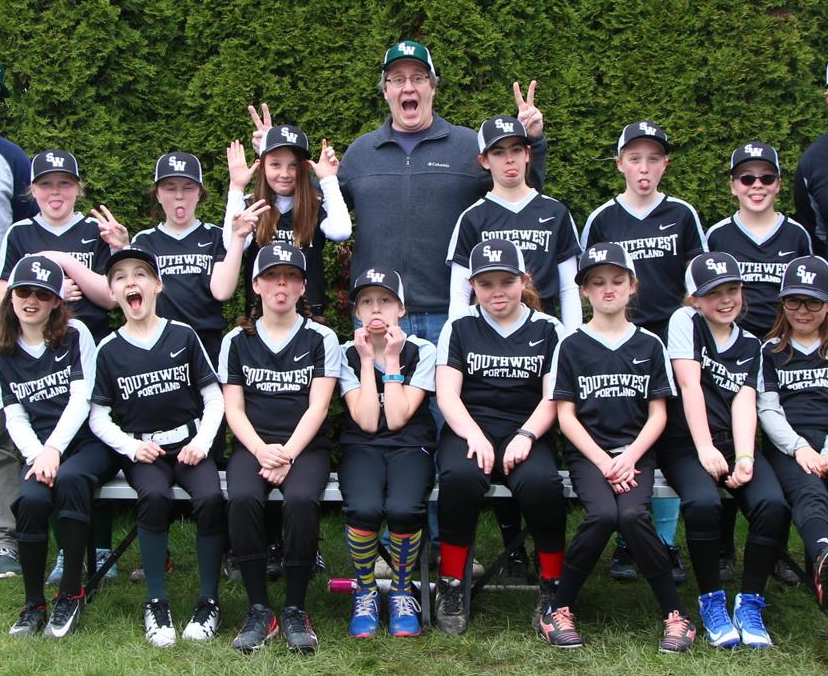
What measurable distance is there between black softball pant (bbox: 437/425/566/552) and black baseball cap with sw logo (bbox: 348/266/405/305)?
30.8 inches

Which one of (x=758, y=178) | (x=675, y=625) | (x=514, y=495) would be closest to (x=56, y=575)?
(x=514, y=495)

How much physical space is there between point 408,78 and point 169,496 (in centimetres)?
235

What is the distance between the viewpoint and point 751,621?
13.6 ft

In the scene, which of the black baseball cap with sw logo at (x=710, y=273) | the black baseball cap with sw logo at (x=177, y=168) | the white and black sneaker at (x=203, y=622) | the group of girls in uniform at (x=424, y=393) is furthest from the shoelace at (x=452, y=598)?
the black baseball cap with sw logo at (x=177, y=168)

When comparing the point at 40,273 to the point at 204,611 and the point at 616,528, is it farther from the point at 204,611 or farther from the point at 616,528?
the point at 616,528

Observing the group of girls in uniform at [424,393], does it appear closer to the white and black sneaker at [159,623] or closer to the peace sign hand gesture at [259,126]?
the white and black sneaker at [159,623]

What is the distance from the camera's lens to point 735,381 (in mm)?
4473

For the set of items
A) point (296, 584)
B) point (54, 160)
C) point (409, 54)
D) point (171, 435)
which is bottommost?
point (296, 584)

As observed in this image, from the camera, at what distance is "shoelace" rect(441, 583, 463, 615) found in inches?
171

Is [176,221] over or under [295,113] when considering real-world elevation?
under

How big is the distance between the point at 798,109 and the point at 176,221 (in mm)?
3596

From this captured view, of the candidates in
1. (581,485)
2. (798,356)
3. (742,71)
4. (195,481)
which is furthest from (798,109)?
(195,481)

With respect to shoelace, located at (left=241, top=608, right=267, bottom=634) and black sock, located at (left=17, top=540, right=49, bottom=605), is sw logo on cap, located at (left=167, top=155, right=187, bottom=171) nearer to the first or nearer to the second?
black sock, located at (left=17, top=540, right=49, bottom=605)

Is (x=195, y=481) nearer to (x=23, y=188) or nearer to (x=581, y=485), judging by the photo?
(x=581, y=485)
